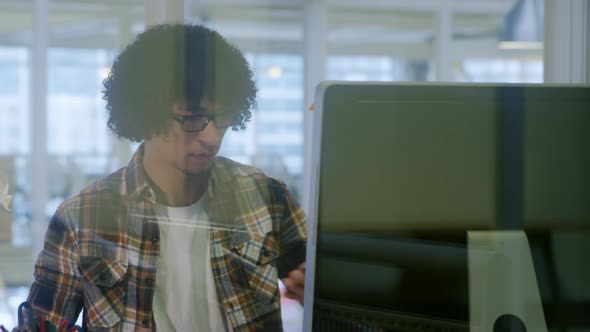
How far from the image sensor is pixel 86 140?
1.59 meters

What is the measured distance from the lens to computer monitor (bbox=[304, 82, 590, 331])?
0.78 m

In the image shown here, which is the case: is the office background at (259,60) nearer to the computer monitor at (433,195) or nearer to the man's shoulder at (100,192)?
the man's shoulder at (100,192)

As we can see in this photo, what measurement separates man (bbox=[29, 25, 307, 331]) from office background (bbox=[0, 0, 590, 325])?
0.05 metres

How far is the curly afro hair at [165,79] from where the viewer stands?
1528 mm

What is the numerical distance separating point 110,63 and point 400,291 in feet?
3.43

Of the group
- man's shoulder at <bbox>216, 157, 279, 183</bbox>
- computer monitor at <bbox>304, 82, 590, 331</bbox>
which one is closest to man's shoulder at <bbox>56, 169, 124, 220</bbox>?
man's shoulder at <bbox>216, 157, 279, 183</bbox>

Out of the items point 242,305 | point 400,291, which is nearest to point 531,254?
point 400,291

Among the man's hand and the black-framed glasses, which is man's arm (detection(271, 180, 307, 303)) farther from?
the black-framed glasses

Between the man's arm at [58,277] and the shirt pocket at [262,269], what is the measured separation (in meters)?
0.37

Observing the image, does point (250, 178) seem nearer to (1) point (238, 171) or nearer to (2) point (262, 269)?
(1) point (238, 171)

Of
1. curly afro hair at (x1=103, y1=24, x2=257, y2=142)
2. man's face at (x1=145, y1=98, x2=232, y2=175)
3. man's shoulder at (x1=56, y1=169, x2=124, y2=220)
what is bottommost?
man's shoulder at (x1=56, y1=169, x2=124, y2=220)

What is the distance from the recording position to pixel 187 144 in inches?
60.4

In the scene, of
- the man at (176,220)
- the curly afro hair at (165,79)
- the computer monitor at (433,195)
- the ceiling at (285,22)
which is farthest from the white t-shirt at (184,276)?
the computer monitor at (433,195)

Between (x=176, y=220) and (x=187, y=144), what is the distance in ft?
0.59
